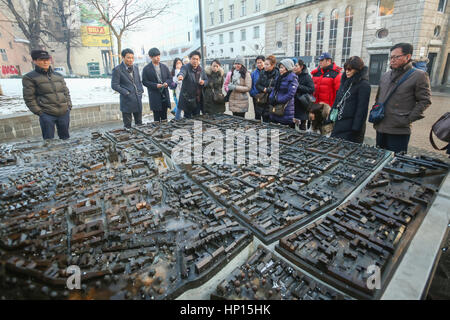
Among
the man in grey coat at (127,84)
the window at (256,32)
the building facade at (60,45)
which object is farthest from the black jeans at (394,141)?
the building facade at (60,45)

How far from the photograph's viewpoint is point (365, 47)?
21.1 m

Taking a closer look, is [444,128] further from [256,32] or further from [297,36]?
[256,32]

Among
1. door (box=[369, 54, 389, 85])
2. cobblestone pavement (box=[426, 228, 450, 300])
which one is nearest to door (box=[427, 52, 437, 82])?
door (box=[369, 54, 389, 85])

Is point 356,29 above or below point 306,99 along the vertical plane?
above

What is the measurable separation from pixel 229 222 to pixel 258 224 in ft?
0.88

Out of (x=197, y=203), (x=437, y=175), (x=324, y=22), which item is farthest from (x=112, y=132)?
(x=324, y=22)

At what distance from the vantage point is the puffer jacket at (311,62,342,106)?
18.4 feet

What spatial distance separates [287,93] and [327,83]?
3.95ft

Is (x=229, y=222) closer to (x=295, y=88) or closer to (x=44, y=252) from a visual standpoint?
(x=44, y=252)

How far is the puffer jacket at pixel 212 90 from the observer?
635 centimetres

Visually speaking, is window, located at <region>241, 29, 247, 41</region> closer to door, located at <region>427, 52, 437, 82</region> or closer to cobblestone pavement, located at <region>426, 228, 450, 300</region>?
door, located at <region>427, 52, 437, 82</region>

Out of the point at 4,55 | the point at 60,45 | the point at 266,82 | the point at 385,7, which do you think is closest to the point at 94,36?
the point at 60,45

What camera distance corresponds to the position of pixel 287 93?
17.3 feet

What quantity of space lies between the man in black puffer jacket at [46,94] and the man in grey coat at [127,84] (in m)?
1.15
